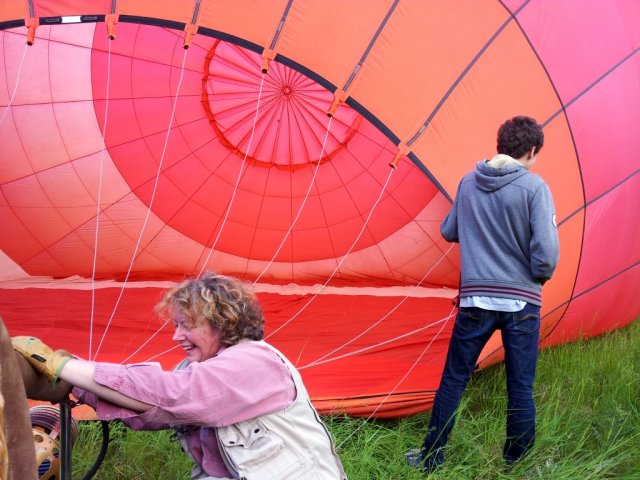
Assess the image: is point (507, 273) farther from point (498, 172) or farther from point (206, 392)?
point (206, 392)

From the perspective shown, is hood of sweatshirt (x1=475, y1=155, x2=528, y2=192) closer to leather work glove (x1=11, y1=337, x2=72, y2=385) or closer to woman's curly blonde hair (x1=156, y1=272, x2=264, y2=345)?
→ woman's curly blonde hair (x1=156, y1=272, x2=264, y2=345)

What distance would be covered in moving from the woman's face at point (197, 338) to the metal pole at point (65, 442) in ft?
0.98

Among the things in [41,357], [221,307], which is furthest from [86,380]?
[221,307]

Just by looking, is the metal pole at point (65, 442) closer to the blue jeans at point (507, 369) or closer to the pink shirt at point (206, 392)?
the pink shirt at point (206, 392)

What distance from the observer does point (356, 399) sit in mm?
2922

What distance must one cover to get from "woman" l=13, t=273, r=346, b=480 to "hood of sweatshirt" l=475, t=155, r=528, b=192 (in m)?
1.02

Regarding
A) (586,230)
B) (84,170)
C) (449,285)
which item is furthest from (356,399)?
(84,170)

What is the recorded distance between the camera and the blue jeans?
2.41 m

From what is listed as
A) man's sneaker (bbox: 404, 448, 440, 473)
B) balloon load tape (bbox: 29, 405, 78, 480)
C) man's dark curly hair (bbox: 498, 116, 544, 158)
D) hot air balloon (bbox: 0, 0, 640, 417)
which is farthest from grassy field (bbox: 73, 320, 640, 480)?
man's dark curly hair (bbox: 498, 116, 544, 158)

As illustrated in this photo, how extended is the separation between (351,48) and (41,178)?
8.29 feet

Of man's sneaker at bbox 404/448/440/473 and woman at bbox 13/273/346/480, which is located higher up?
woman at bbox 13/273/346/480

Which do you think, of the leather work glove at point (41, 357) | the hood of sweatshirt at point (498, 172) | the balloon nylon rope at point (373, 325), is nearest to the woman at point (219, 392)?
the leather work glove at point (41, 357)

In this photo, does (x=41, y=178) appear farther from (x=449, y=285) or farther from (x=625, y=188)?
(x=625, y=188)

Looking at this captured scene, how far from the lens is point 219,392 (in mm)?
1508
